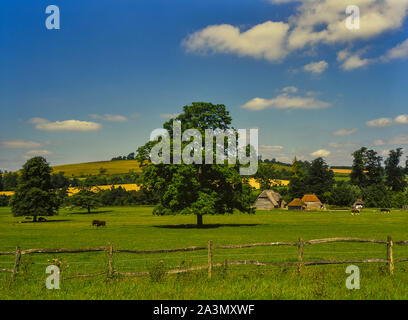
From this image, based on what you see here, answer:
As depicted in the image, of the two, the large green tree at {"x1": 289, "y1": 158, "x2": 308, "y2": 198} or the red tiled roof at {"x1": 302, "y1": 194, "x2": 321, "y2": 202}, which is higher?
the large green tree at {"x1": 289, "y1": 158, "x2": 308, "y2": 198}

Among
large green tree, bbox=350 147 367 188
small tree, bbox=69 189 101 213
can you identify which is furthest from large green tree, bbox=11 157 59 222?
large green tree, bbox=350 147 367 188

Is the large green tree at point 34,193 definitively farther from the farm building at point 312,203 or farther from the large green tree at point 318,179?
the large green tree at point 318,179

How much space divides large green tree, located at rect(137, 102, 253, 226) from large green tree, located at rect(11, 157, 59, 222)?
28.0m

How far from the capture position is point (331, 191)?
412 feet

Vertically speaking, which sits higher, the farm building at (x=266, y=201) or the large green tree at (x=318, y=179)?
the large green tree at (x=318, y=179)

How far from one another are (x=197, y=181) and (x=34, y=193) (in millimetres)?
33618

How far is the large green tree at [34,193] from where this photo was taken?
2542 inches

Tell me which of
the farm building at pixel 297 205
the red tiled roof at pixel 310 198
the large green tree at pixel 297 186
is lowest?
the farm building at pixel 297 205

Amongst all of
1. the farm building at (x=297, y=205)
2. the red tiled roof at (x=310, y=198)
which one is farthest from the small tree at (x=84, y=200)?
the red tiled roof at (x=310, y=198)

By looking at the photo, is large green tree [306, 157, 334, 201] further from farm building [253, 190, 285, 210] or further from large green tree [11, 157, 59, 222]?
large green tree [11, 157, 59, 222]

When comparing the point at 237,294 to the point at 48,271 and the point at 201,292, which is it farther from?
the point at 48,271

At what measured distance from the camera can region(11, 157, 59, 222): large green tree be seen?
6456 cm

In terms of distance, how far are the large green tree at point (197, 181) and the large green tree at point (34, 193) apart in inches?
1101
